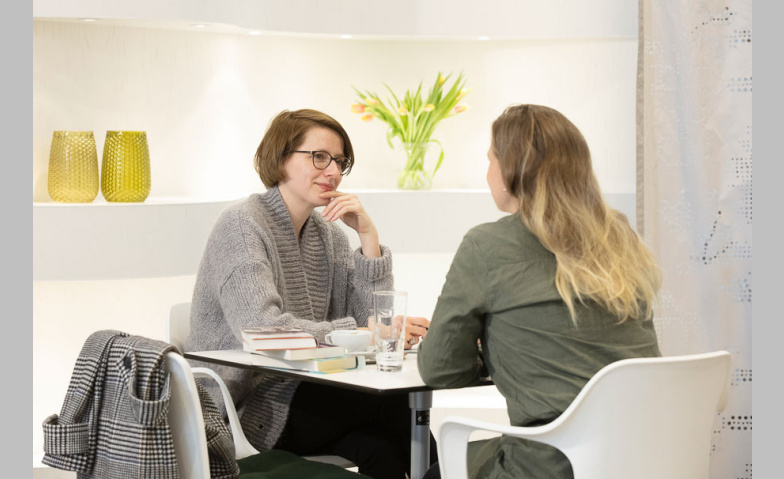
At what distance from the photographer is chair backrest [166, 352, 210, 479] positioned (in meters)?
1.79

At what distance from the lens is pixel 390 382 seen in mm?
1934

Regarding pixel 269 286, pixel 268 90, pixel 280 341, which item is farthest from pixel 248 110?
pixel 280 341

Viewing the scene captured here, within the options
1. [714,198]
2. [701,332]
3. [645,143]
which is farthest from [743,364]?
[645,143]

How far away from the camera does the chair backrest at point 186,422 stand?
1.79 meters

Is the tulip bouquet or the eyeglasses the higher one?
the tulip bouquet

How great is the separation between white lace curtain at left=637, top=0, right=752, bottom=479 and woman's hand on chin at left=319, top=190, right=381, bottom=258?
116 centimetres

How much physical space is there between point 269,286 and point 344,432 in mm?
426

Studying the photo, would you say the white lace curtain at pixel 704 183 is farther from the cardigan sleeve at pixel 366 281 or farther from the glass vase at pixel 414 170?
the cardigan sleeve at pixel 366 281

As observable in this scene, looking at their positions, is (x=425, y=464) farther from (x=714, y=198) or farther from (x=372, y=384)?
(x=714, y=198)

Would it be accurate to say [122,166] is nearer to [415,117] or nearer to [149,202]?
[149,202]

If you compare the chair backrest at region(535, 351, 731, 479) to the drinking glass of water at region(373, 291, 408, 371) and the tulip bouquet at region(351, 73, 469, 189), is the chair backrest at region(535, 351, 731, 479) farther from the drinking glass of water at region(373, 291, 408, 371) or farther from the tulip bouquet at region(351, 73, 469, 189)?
the tulip bouquet at region(351, 73, 469, 189)

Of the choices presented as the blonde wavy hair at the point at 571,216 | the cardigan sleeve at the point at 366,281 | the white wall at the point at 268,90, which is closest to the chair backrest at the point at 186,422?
the blonde wavy hair at the point at 571,216

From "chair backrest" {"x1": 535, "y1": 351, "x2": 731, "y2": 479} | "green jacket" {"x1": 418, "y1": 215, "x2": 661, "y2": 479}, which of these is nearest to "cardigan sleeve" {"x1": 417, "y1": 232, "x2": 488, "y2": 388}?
"green jacket" {"x1": 418, "y1": 215, "x2": 661, "y2": 479}

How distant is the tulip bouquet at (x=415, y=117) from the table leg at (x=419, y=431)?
6.12 feet
